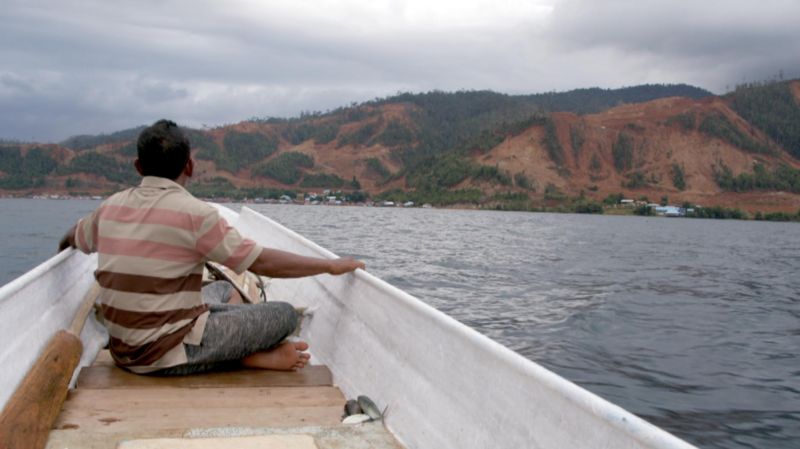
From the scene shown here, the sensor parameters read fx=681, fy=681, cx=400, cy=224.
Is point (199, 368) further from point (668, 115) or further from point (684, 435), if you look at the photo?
point (668, 115)

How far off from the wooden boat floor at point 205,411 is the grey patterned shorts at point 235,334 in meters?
0.06

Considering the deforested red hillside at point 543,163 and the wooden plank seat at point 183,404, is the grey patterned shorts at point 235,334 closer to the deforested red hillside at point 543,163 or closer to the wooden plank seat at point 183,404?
the wooden plank seat at point 183,404

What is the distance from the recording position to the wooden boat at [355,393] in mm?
1988

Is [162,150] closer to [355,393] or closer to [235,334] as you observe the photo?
[235,334]

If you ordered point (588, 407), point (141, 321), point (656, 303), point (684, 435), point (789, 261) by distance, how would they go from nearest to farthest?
1. point (588, 407)
2. point (141, 321)
3. point (684, 435)
4. point (656, 303)
5. point (789, 261)

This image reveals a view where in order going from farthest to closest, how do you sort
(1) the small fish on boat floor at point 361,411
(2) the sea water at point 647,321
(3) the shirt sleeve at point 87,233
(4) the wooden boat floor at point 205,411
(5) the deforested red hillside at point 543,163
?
(5) the deforested red hillside at point 543,163, (2) the sea water at point 647,321, (3) the shirt sleeve at point 87,233, (1) the small fish on boat floor at point 361,411, (4) the wooden boat floor at point 205,411

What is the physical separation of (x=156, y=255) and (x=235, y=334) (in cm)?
58

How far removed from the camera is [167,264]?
2896mm

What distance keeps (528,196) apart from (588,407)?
82.5 meters

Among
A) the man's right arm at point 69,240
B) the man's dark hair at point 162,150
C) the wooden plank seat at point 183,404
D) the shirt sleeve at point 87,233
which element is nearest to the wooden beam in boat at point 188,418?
the wooden plank seat at point 183,404

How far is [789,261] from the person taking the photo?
2420 centimetres

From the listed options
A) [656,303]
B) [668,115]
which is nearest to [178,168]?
[656,303]

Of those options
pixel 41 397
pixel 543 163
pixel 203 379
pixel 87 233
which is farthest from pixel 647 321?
pixel 543 163

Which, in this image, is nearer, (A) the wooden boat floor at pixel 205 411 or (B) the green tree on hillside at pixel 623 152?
(A) the wooden boat floor at pixel 205 411
